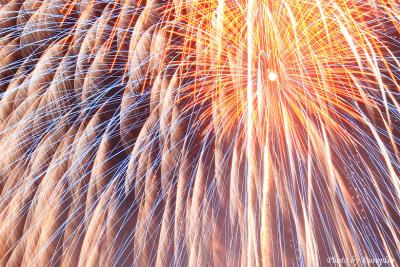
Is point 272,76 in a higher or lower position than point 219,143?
higher

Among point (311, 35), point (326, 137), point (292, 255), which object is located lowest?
point (292, 255)

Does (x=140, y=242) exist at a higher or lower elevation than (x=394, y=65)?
lower

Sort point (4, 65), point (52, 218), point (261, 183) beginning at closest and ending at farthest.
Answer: point (261, 183) → point (52, 218) → point (4, 65)

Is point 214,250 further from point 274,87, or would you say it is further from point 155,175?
point 274,87

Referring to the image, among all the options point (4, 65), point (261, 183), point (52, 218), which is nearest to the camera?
point (261, 183)

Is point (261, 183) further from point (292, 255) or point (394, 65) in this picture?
point (394, 65)

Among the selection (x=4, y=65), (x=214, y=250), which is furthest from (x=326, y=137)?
(x=4, y=65)

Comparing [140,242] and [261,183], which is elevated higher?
[261,183]

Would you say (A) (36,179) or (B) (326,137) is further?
(A) (36,179)

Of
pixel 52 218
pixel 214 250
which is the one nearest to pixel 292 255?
pixel 214 250
